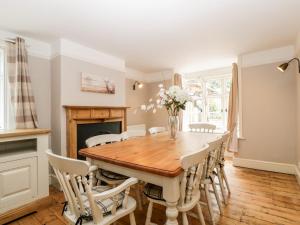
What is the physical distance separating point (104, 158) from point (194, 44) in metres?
2.50

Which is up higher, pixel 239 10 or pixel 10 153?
pixel 239 10

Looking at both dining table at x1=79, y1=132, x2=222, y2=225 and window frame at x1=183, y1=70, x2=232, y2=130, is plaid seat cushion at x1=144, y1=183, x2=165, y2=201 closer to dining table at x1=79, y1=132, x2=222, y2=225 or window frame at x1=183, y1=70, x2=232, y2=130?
dining table at x1=79, y1=132, x2=222, y2=225

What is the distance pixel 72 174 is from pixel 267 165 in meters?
3.61

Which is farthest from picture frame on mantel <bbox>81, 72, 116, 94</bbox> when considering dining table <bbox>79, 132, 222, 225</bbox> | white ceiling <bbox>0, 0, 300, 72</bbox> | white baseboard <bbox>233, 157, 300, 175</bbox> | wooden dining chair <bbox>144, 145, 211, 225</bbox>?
white baseboard <bbox>233, 157, 300, 175</bbox>

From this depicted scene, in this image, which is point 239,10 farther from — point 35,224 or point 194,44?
point 35,224

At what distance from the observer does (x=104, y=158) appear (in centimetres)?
145

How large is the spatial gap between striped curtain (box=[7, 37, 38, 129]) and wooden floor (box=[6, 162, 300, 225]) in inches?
45.7

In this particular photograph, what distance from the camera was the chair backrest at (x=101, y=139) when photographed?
6.21 feet

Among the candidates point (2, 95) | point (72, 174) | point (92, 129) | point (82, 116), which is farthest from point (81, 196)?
point (2, 95)

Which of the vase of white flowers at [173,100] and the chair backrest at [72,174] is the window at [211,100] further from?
the chair backrest at [72,174]

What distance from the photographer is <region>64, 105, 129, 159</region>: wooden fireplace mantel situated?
2713mm

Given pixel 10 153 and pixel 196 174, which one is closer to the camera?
pixel 196 174

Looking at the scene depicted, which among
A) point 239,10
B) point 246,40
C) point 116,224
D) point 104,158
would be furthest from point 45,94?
point 246,40

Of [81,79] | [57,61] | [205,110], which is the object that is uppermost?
[57,61]
